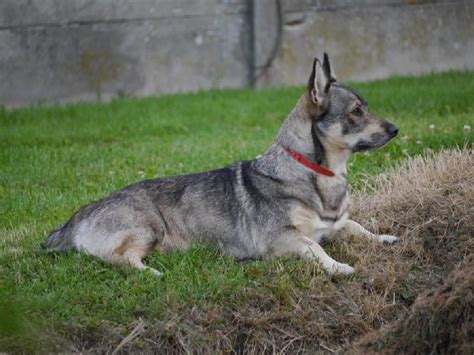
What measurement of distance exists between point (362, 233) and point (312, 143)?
31.9 inches

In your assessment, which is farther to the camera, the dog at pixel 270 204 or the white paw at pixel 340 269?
the dog at pixel 270 204

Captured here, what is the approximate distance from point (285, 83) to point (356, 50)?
3.93ft

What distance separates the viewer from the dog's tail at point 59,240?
637 centimetres

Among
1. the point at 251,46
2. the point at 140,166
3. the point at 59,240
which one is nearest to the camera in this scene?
the point at 59,240

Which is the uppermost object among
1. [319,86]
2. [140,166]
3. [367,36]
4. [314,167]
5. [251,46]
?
[319,86]

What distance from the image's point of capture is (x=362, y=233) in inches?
255

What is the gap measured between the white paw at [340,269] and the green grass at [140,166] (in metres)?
0.12

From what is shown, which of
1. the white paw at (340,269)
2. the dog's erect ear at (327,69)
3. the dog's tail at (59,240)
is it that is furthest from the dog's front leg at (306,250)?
the dog's tail at (59,240)

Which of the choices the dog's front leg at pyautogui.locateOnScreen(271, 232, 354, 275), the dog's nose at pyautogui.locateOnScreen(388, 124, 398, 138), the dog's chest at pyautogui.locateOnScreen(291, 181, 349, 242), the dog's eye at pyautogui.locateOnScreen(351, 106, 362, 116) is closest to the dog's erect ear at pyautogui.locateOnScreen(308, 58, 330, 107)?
the dog's eye at pyautogui.locateOnScreen(351, 106, 362, 116)

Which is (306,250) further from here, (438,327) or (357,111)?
(438,327)

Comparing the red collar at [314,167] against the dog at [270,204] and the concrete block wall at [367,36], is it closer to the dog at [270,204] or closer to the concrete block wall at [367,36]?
the dog at [270,204]

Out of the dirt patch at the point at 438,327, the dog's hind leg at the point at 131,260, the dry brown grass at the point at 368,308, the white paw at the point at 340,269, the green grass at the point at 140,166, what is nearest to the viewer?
the dirt patch at the point at 438,327

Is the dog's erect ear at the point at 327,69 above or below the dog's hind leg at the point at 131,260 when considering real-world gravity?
above

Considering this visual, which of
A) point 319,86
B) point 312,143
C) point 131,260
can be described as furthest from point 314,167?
point 131,260
